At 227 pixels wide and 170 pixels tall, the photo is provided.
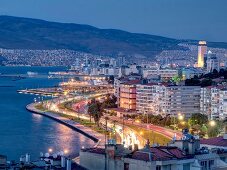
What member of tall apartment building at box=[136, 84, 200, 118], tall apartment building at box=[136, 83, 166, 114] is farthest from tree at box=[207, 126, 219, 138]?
tall apartment building at box=[136, 83, 166, 114]

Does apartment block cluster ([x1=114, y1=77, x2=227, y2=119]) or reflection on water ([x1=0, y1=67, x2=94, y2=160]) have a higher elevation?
apartment block cluster ([x1=114, y1=77, x2=227, y2=119])

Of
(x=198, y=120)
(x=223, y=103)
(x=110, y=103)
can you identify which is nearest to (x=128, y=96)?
(x=110, y=103)

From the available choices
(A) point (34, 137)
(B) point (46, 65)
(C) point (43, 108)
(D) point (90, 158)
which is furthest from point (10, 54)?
(D) point (90, 158)

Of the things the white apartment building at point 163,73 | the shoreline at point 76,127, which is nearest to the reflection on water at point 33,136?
the shoreline at point 76,127

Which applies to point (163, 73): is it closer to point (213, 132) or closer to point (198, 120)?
point (198, 120)

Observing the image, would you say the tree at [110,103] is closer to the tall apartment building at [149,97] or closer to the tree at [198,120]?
the tall apartment building at [149,97]

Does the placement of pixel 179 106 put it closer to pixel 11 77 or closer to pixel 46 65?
pixel 11 77

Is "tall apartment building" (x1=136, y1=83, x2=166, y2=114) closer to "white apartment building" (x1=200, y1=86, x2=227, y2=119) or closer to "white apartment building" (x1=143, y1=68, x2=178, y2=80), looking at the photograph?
"white apartment building" (x1=200, y1=86, x2=227, y2=119)

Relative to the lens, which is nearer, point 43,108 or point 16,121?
point 16,121
